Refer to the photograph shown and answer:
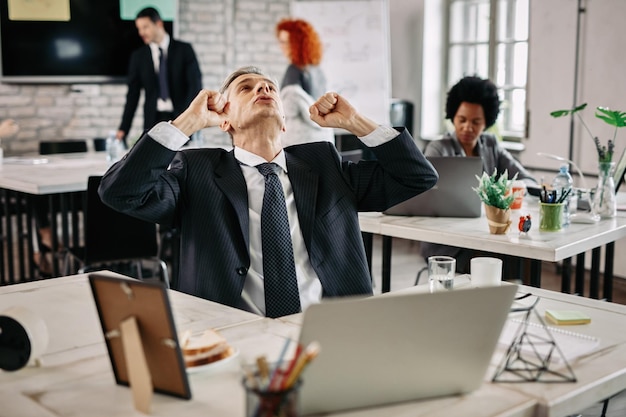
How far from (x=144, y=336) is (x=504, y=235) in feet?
5.94

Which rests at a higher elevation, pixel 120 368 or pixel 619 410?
pixel 120 368

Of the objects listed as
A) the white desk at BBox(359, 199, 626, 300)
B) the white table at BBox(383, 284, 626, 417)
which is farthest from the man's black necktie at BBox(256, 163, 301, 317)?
the white desk at BBox(359, 199, 626, 300)

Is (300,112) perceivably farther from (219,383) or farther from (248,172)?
(219,383)

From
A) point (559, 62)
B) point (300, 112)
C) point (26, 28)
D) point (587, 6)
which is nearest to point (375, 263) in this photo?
point (300, 112)

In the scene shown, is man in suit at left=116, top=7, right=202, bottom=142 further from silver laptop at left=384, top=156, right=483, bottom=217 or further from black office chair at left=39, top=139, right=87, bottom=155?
silver laptop at left=384, top=156, right=483, bottom=217

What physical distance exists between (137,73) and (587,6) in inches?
123

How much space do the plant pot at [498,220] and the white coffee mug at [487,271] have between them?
0.97 m

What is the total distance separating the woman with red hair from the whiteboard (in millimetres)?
1169

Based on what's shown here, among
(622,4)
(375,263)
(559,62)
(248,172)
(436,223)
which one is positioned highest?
(622,4)

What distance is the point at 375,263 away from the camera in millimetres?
5867

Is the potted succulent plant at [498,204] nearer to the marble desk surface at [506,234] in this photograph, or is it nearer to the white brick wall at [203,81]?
the marble desk surface at [506,234]

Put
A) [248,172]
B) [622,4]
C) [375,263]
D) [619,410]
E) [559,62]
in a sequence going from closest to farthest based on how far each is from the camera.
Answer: [248,172], [619,410], [622,4], [559,62], [375,263]

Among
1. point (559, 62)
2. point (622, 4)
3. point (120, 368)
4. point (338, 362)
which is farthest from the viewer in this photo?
point (559, 62)

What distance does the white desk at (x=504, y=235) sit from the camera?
2.74m
